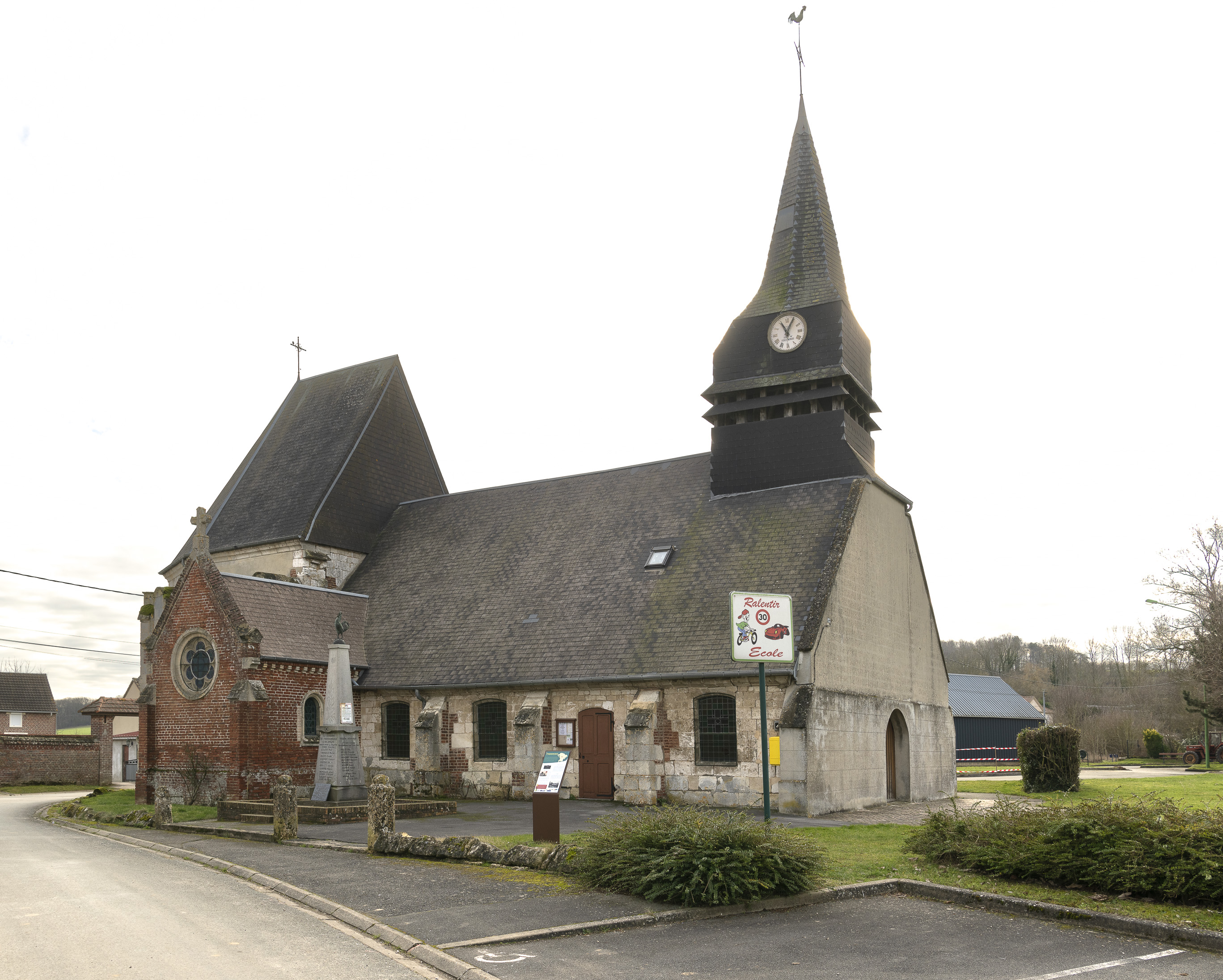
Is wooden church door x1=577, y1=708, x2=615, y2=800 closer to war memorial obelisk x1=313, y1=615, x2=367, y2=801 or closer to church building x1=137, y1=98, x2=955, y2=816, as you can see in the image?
church building x1=137, y1=98, x2=955, y2=816

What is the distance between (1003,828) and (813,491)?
1334cm

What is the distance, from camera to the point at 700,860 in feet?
33.6

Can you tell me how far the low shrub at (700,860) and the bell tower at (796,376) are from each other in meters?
14.9

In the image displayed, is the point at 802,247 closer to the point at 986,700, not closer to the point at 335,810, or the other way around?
the point at 335,810

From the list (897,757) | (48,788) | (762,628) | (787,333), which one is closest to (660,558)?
(787,333)

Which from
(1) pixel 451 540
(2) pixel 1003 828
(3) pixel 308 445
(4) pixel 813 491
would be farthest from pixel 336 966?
(3) pixel 308 445

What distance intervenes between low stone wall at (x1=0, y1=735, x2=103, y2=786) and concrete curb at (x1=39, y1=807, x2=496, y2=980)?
35.3m

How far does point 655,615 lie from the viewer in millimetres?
23328

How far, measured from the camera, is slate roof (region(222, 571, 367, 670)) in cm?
2544

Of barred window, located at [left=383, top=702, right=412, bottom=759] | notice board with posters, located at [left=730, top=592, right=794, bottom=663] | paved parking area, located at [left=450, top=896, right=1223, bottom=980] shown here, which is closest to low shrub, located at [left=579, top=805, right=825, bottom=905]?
paved parking area, located at [left=450, top=896, right=1223, bottom=980]

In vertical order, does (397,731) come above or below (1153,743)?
above

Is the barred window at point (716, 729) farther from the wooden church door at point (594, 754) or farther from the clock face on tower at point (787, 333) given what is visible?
the clock face on tower at point (787, 333)

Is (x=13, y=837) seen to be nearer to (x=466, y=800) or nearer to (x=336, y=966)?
(x=466, y=800)

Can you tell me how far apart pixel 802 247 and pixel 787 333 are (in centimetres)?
292
